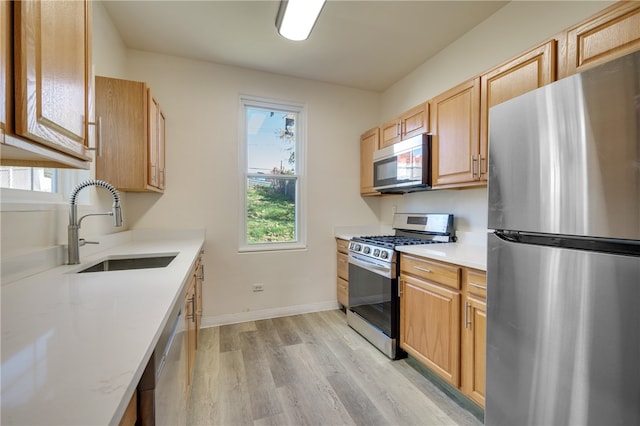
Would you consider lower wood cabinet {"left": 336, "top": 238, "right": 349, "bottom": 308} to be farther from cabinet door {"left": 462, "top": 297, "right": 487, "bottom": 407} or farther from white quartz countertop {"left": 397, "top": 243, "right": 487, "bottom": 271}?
cabinet door {"left": 462, "top": 297, "right": 487, "bottom": 407}

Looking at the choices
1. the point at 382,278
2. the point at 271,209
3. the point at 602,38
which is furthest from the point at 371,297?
the point at 602,38

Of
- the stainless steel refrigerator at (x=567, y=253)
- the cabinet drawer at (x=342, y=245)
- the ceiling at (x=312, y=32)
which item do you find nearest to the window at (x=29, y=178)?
the ceiling at (x=312, y=32)

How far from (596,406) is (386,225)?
2581mm

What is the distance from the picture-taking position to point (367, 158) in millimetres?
3307

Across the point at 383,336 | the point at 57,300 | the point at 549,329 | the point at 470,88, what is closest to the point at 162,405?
the point at 57,300

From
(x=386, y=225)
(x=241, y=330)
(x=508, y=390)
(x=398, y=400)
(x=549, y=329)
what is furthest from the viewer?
(x=386, y=225)

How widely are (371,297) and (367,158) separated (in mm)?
1627

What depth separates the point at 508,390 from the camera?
4.16 ft

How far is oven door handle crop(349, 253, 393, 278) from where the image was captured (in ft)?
7.32

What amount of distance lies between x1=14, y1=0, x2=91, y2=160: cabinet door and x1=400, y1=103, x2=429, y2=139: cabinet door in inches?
89.0

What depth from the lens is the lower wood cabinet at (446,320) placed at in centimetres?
157

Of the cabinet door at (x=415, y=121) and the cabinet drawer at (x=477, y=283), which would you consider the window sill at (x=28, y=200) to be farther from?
the cabinet door at (x=415, y=121)

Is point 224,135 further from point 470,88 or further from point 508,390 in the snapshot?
point 508,390

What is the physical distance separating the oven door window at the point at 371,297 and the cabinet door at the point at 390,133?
4.37ft
